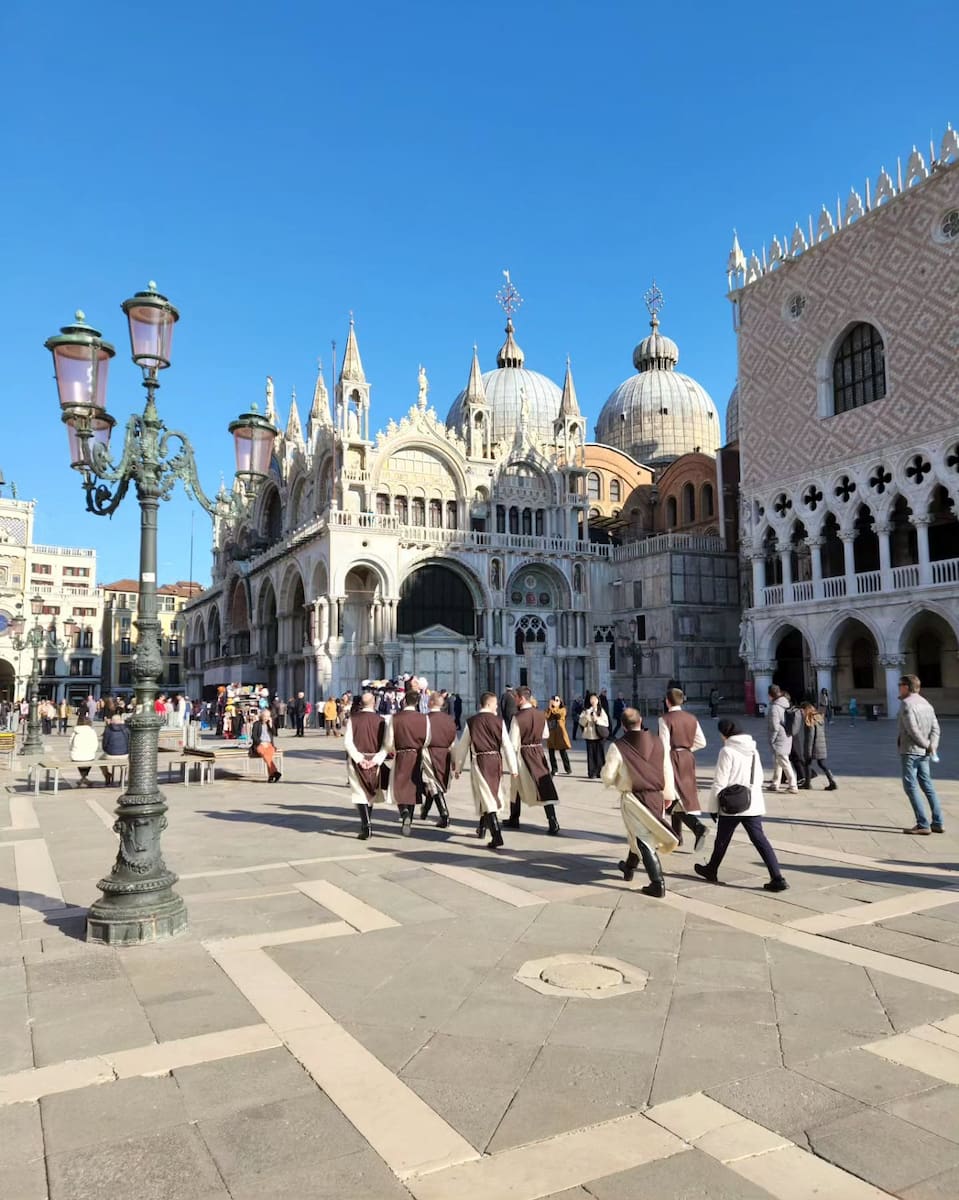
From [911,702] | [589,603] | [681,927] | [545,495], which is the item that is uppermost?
[545,495]

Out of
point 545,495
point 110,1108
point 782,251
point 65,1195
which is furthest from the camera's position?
point 545,495

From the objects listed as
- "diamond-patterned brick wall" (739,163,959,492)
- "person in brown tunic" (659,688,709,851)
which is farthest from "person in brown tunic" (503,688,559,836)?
"diamond-patterned brick wall" (739,163,959,492)

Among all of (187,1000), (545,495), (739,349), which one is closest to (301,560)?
→ (545,495)

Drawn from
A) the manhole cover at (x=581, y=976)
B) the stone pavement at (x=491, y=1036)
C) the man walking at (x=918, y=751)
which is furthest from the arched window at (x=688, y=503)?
the manhole cover at (x=581, y=976)

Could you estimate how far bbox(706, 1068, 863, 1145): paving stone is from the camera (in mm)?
3459

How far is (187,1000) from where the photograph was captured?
4.88 metres

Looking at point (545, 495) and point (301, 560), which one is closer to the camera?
point (301, 560)

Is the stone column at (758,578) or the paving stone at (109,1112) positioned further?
the stone column at (758,578)

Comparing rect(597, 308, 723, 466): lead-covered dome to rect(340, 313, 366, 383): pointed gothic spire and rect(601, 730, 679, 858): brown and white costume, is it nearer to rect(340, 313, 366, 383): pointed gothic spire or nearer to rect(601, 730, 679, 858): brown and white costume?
rect(340, 313, 366, 383): pointed gothic spire

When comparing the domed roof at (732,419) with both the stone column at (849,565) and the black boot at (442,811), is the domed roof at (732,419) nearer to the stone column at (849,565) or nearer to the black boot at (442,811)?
the stone column at (849,565)

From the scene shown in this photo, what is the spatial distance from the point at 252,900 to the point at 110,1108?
3515mm

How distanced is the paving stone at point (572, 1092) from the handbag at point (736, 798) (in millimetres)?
3316

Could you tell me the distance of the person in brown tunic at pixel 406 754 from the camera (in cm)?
993

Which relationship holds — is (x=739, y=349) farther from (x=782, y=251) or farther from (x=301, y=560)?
(x=301, y=560)
